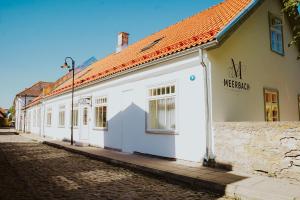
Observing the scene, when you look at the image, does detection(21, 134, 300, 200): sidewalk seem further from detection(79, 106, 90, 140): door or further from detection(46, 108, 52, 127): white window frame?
detection(46, 108, 52, 127): white window frame

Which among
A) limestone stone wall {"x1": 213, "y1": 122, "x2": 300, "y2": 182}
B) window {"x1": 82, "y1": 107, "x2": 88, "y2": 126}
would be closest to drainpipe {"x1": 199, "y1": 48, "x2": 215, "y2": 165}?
limestone stone wall {"x1": 213, "y1": 122, "x2": 300, "y2": 182}

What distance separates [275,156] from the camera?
595cm

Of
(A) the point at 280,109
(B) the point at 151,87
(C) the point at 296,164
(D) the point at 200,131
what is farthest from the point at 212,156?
(A) the point at 280,109

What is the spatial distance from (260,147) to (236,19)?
413 centimetres

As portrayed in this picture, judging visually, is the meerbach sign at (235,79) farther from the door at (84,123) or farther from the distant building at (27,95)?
the distant building at (27,95)

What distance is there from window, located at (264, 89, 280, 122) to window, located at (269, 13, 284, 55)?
6.53 ft

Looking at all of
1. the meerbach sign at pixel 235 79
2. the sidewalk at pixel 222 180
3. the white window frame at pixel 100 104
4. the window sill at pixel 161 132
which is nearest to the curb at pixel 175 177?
the sidewalk at pixel 222 180

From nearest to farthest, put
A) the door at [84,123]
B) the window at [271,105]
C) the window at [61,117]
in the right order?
1. the window at [271,105]
2. the door at [84,123]
3. the window at [61,117]

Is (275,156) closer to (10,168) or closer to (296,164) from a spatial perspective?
(296,164)

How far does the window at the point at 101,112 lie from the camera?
12494 mm

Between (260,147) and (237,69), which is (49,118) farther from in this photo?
(260,147)

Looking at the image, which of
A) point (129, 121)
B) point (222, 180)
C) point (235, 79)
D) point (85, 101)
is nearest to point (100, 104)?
point (85, 101)

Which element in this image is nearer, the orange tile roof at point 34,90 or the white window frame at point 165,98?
the white window frame at point 165,98

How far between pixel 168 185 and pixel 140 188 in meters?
0.75
